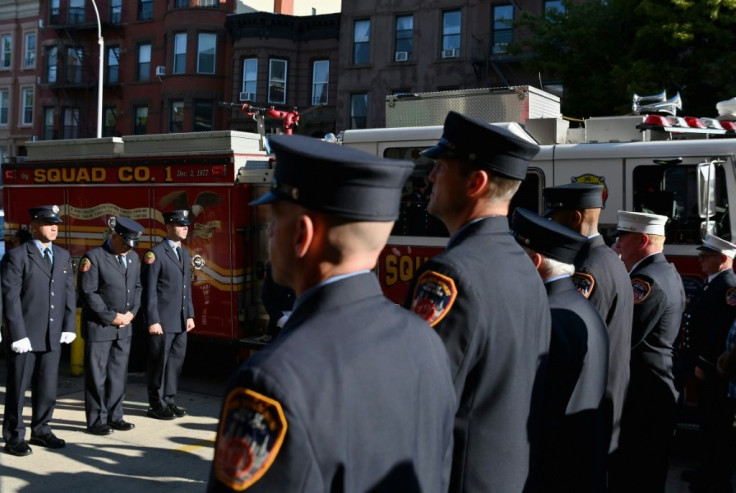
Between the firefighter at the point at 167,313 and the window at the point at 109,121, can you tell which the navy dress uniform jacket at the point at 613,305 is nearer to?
the firefighter at the point at 167,313

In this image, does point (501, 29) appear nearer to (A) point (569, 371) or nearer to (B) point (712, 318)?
(B) point (712, 318)

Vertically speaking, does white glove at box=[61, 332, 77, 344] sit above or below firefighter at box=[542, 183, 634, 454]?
below

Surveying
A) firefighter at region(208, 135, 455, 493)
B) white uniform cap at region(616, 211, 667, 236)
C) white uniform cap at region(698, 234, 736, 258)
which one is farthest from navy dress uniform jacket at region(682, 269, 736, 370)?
firefighter at region(208, 135, 455, 493)

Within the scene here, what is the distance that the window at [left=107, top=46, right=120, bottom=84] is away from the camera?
38344 mm

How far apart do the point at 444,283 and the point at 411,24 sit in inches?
1142

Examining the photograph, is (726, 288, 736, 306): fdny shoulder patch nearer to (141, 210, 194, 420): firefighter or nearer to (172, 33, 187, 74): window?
(141, 210, 194, 420): firefighter

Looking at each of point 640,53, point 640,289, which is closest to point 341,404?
point 640,289

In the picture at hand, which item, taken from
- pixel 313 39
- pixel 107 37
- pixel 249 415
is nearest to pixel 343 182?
pixel 249 415

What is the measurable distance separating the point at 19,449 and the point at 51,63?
125ft

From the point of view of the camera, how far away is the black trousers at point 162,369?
8.16 m

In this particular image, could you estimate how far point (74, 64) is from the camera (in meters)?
39.8

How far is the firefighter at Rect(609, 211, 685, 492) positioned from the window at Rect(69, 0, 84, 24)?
3940cm

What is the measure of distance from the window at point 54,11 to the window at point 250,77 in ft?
39.2

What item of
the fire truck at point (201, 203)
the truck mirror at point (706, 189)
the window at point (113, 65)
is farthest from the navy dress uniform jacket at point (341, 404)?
the window at point (113, 65)
